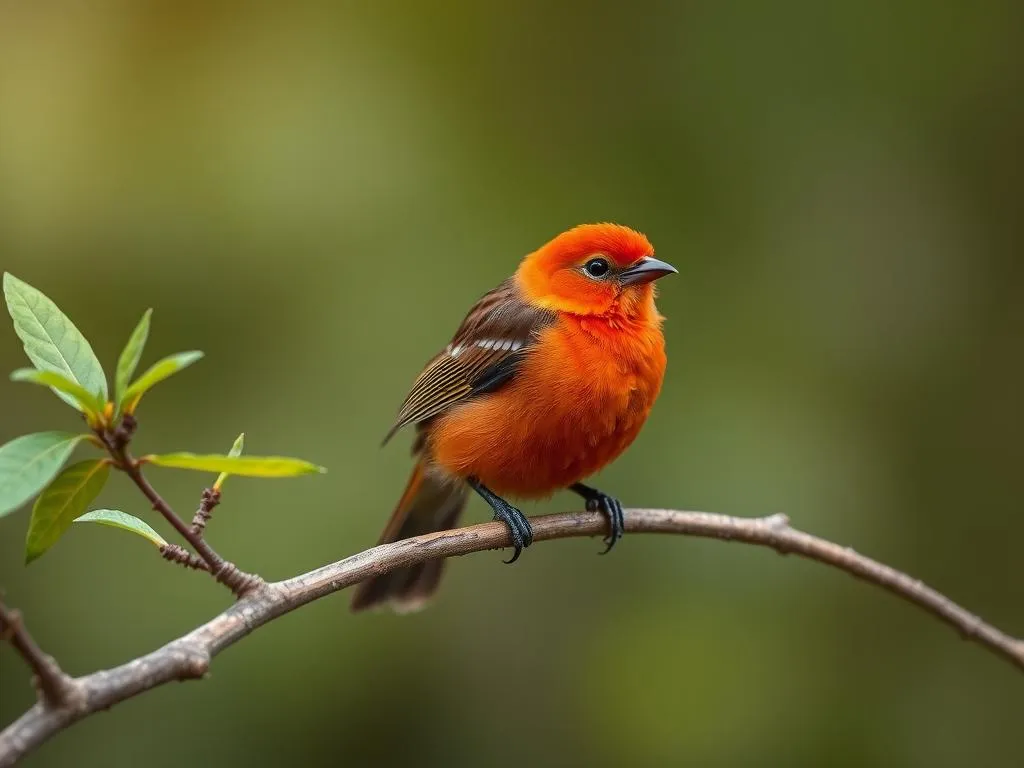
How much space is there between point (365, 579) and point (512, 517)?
1.19 m

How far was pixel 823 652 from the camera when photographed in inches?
190

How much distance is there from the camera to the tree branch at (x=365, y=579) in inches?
66.6

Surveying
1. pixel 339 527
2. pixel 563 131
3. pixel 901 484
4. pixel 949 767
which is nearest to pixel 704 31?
pixel 563 131

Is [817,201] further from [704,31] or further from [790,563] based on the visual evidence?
[790,563]

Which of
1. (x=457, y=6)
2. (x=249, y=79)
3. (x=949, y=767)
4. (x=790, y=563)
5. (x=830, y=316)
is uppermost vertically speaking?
(x=457, y=6)

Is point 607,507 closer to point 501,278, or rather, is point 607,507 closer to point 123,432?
point 501,278

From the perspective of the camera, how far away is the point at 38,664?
1.62 metres

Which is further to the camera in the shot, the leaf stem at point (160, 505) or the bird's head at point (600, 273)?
the bird's head at point (600, 273)

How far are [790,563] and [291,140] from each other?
3.02 m

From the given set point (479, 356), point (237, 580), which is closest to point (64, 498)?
point (237, 580)

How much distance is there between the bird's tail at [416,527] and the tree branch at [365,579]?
3.03 ft

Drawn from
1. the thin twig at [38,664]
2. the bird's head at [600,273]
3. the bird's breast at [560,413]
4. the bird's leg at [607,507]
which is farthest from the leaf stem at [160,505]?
the bird's head at [600,273]

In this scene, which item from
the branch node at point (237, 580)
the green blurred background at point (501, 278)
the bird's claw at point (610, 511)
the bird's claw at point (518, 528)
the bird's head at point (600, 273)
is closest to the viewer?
the branch node at point (237, 580)

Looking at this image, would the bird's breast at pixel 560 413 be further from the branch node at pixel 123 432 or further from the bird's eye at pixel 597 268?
the branch node at pixel 123 432
